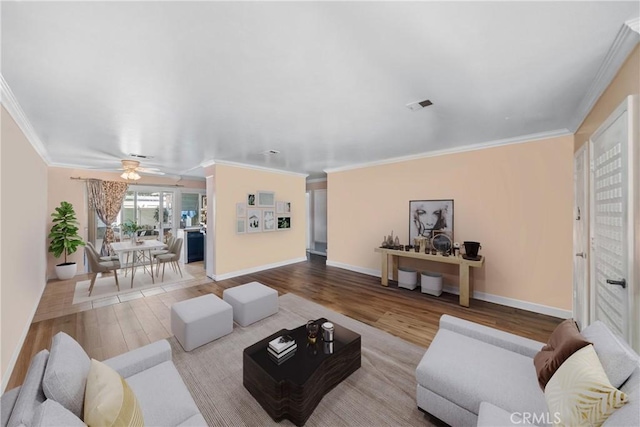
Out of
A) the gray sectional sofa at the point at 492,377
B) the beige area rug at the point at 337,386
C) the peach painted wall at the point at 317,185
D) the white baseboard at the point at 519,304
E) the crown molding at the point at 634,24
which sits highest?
the crown molding at the point at 634,24

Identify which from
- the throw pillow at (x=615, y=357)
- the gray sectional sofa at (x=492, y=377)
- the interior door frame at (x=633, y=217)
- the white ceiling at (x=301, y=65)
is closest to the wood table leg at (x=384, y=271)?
the white ceiling at (x=301, y=65)

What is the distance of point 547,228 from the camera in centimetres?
337

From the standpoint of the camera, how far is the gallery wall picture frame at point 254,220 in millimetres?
5473

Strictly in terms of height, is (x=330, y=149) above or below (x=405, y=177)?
above

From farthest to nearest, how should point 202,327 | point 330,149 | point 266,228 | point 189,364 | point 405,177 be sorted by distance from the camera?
point 266,228
point 405,177
point 330,149
point 202,327
point 189,364

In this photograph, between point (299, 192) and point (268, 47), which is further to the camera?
point (299, 192)

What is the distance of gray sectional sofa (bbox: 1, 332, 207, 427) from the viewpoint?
0.89 m

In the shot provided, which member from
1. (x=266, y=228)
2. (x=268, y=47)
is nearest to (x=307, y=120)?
(x=268, y=47)

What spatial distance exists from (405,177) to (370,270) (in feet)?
7.12

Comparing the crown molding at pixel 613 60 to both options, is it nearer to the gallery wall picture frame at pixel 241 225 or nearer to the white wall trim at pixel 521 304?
the white wall trim at pixel 521 304

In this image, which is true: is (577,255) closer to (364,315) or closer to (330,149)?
(364,315)

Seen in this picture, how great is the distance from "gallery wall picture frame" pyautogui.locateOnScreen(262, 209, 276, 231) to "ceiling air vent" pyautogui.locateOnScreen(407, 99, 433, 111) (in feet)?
13.6

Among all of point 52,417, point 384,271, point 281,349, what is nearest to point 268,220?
point 384,271

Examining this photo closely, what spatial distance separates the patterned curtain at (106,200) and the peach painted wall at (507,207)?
662cm
